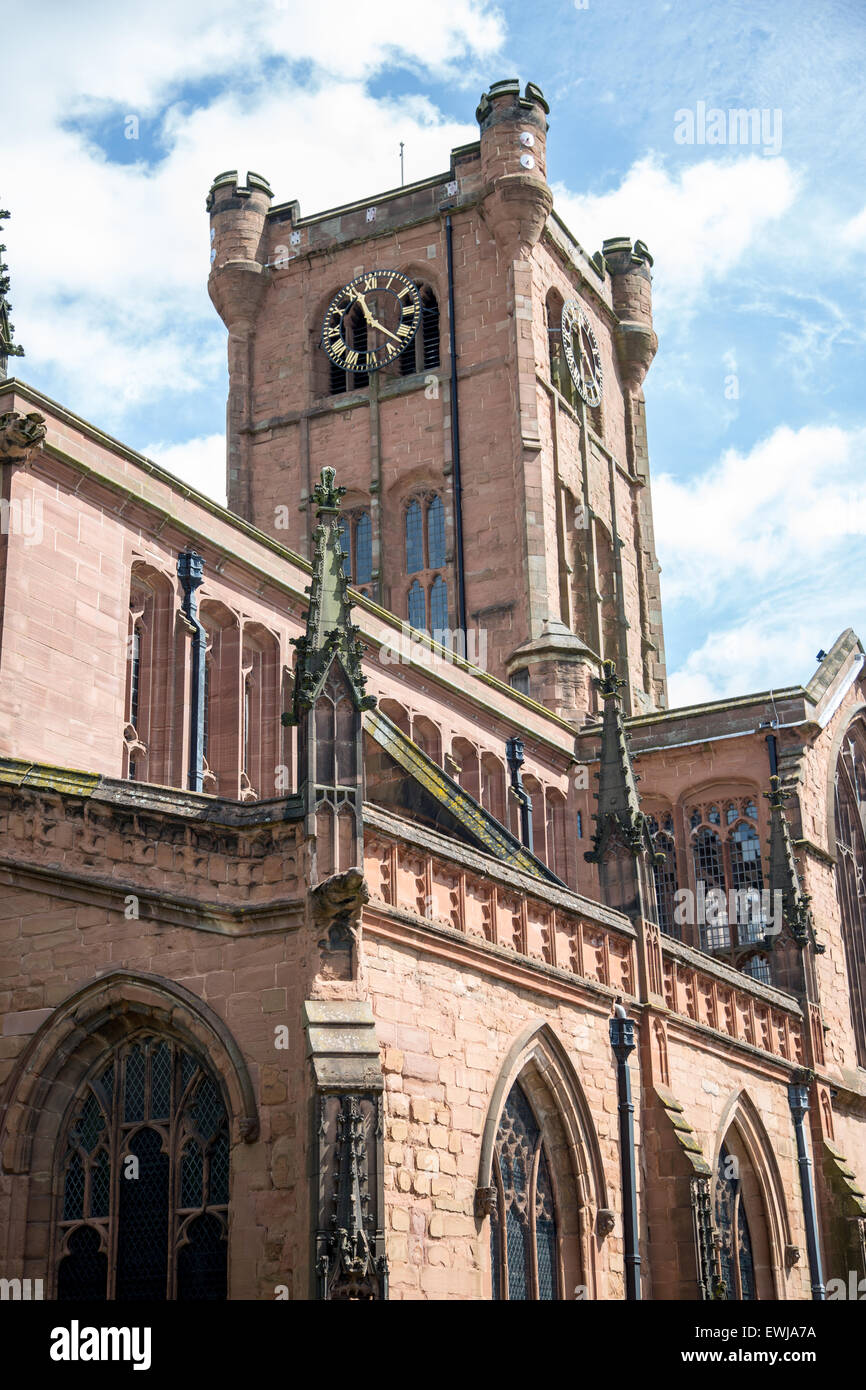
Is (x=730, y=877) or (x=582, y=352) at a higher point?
(x=582, y=352)

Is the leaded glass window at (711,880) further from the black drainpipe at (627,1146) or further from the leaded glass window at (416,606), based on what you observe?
the black drainpipe at (627,1146)

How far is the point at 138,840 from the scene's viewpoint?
17.9 m

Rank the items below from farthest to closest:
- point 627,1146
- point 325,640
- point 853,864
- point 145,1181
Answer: point 853,864 < point 627,1146 < point 325,640 < point 145,1181

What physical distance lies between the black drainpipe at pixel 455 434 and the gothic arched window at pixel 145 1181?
29910 mm

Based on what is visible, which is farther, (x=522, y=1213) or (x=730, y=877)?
(x=730, y=877)

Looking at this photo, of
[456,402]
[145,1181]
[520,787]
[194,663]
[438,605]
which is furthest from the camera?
[456,402]

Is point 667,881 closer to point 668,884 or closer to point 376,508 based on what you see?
point 668,884

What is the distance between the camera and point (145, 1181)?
57.2 feet

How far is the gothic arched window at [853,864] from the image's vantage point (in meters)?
37.0

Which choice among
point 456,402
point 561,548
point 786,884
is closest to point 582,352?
point 456,402

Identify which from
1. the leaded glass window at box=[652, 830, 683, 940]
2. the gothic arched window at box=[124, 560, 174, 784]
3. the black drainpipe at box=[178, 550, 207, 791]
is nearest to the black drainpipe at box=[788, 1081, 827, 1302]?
the leaded glass window at box=[652, 830, 683, 940]

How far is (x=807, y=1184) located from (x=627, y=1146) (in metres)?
6.80
